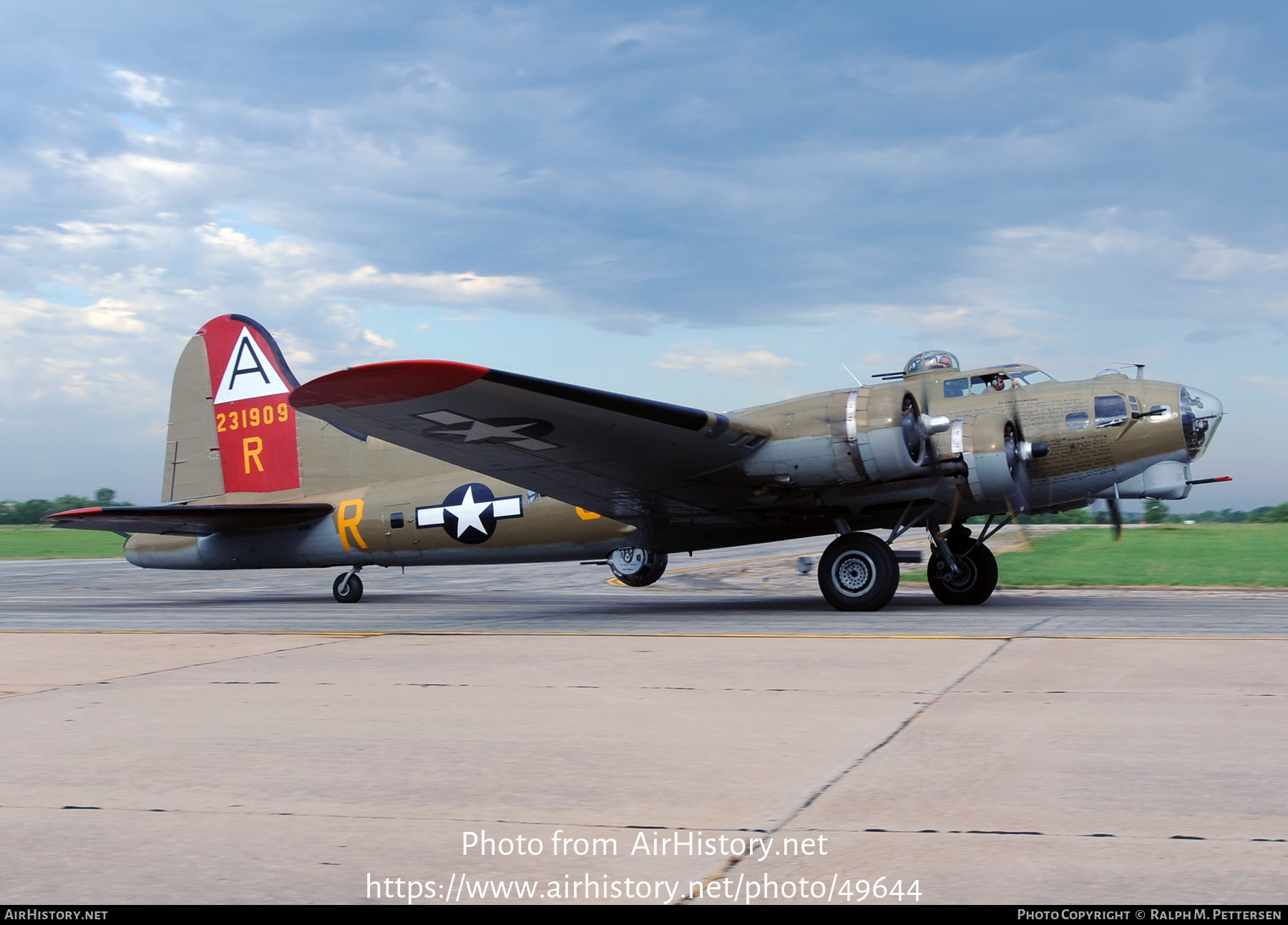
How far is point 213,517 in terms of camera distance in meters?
19.7

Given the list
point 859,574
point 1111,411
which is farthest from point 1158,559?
point 859,574

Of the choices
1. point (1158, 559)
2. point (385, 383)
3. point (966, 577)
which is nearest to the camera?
point (385, 383)

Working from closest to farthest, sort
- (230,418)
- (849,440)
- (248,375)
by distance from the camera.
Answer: (849,440), (230,418), (248,375)

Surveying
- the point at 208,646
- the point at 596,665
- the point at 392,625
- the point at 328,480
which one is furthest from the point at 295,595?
the point at 596,665

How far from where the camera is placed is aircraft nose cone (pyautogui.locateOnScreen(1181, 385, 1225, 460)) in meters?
14.5

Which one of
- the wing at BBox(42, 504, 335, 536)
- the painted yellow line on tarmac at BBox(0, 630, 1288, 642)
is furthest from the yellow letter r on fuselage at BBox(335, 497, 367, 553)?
the painted yellow line on tarmac at BBox(0, 630, 1288, 642)

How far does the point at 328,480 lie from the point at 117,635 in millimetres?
8292

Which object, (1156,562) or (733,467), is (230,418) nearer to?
(733,467)

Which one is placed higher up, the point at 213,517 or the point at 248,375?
the point at 248,375

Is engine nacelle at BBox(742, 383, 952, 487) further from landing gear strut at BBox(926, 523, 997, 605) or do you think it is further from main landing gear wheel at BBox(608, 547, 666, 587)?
main landing gear wheel at BBox(608, 547, 666, 587)

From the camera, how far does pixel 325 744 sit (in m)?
5.80

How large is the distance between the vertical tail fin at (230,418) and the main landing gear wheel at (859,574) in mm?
11683

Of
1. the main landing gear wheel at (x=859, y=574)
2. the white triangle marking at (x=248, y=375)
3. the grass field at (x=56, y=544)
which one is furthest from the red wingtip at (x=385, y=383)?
the grass field at (x=56, y=544)

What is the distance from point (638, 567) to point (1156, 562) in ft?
47.6
